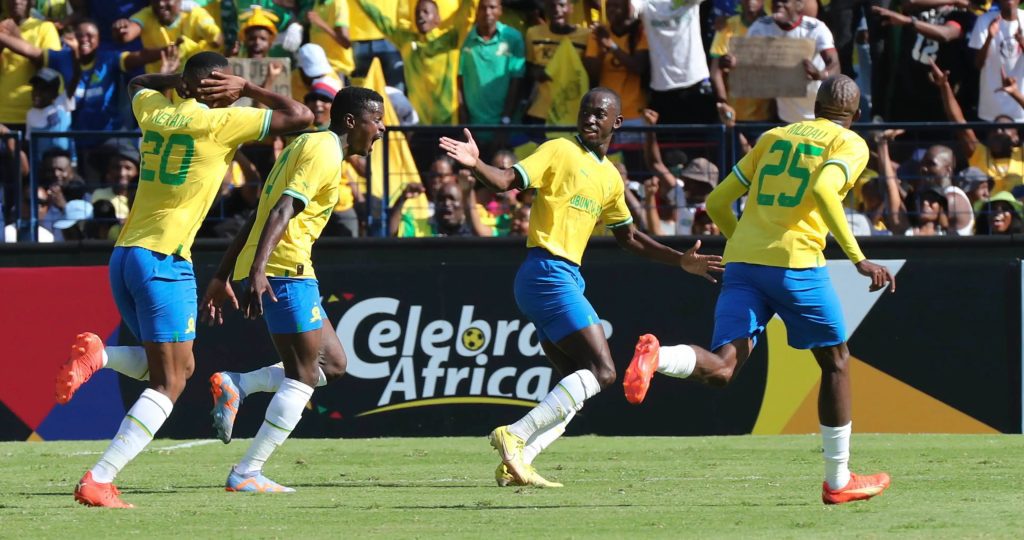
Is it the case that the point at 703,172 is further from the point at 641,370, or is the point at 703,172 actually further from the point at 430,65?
the point at 641,370

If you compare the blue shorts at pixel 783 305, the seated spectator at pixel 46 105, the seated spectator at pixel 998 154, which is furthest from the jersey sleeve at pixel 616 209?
the seated spectator at pixel 46 105

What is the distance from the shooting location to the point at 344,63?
14.8m

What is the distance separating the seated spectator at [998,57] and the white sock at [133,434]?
8.81 metres

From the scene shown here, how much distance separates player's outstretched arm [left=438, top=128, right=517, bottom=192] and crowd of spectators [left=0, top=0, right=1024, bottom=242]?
15.1 ft

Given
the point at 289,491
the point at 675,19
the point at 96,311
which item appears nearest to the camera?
the point at 289,491

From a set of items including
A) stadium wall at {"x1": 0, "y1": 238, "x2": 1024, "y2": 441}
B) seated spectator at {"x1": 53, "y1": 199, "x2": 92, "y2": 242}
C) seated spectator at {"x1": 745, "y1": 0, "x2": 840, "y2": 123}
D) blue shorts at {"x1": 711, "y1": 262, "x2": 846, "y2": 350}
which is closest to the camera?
blue shorts at {"x1": 711, "y1": 262, "x2": 846, "y2": 350}

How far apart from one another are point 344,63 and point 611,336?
3.84 m

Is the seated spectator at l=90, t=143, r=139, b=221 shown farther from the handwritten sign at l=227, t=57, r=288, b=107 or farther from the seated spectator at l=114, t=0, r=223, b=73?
the seated spectator at l=114, t=0, r=223, b=73

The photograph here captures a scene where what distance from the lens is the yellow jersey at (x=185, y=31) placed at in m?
14.8

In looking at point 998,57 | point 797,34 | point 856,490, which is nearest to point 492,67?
point 797,34

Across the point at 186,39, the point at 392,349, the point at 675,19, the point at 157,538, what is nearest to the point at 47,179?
the point at 186,39

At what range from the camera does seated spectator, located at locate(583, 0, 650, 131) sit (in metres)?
14.4

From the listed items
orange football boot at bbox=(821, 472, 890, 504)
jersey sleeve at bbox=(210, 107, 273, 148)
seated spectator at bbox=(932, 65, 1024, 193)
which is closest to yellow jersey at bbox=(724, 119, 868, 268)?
orange football boot at bbox=(821, 472, 890, 504)

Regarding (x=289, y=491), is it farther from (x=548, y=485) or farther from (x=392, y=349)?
(x=392, y=349)
